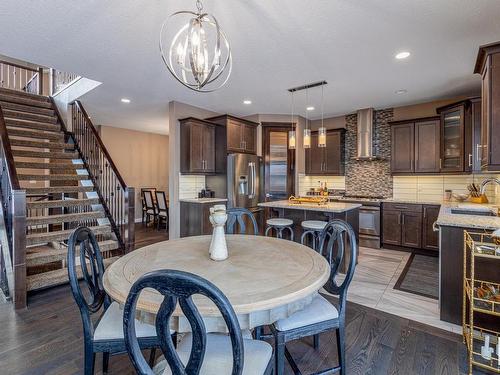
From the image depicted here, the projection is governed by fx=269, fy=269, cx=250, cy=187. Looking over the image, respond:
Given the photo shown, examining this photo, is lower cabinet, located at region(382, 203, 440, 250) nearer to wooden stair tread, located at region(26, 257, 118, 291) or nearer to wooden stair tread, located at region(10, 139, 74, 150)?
wooden stair tread, located at region(26, 257, 118, 291)

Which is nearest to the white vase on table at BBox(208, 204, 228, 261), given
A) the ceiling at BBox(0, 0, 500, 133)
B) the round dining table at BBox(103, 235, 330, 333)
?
the round dining table at BBox(103, 235, 330, 333)

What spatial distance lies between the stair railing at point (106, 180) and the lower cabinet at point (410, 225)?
4.37 metres

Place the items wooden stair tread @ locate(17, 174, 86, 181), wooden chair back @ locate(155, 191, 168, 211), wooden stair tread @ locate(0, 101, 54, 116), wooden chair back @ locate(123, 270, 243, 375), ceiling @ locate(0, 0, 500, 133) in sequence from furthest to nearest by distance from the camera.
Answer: wooden chair back @ locate(155, 191, 168, 211)
wooden stair tread @ locate(0, 101, 54, 116)
wooden stair tread @ locate(17, 174, 86, 181)
ceiling @ locate(0, 0, 500, 133)
wooden chair back @ locate(123, 270, 243, 375)

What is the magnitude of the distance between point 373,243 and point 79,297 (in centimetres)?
489

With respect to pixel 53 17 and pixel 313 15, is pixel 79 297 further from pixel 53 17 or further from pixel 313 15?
pixel 313 15

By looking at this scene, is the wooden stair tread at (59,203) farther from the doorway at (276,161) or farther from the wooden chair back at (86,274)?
the doorway at (276,161)

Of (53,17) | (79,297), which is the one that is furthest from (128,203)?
(79,297)

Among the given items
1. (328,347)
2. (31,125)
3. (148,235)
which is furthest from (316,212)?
(31,125)

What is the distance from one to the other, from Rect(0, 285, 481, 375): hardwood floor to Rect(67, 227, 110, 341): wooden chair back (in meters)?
0.66

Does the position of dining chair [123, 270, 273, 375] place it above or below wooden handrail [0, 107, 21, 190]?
below

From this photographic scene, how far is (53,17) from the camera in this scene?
2416 millimetres

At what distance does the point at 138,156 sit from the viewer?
8.01 metres

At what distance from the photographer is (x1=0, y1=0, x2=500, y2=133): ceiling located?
7.47ft

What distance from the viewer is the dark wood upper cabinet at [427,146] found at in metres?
4.69
